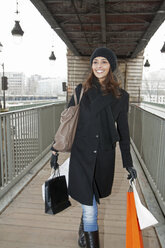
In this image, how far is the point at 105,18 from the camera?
7281 mm

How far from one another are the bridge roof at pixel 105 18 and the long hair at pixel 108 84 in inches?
179

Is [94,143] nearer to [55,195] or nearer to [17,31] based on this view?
[55,195]

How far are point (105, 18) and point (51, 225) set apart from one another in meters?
6.80

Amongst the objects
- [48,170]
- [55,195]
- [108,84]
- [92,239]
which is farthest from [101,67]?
[48,170]

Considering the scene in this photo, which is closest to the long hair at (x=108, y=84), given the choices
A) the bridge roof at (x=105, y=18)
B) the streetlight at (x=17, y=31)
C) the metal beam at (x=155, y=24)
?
the bridge roof at (x=105, y=18)

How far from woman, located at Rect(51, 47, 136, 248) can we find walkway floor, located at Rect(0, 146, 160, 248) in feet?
2.08

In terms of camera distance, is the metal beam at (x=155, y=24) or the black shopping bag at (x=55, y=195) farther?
the metal beam at (x=155, y=24)

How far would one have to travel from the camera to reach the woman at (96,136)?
177 cm

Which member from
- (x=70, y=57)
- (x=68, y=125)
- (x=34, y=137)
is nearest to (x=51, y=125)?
(x=34, y=137)

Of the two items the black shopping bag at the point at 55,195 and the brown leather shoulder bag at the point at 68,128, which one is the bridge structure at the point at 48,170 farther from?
the black shopping bag at the point at 55,195

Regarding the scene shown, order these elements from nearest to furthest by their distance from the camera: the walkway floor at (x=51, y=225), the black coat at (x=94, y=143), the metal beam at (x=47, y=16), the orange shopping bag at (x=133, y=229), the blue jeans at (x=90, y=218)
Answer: the orange shopping bag at (x=133, y=229), the black coat at (x=94, y=143), the blue jeans at (x=90, y=218), the walkway floor at (x=51, y=225), the metal beam at (x=47, y=16)

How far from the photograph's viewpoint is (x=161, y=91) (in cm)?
1970

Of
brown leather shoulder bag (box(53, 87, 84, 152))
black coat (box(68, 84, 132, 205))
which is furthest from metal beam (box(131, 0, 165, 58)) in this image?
brown leather shoulder bag (box(53, 87, 84, 152))

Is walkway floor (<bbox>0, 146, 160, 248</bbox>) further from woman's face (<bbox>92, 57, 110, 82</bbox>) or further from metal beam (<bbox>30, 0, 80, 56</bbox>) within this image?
metal beam (<bbox>30, 0, 80, 56</bbox>)
